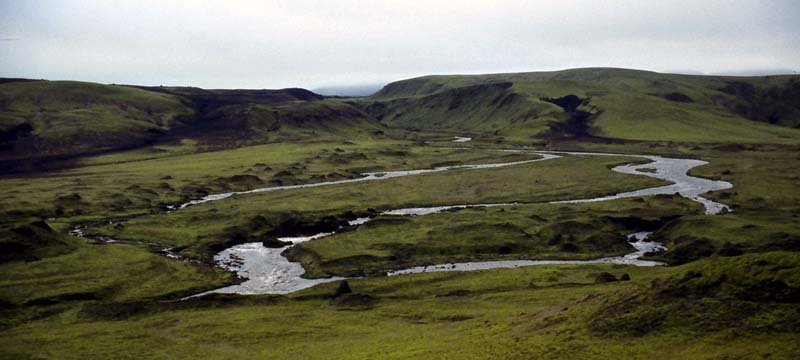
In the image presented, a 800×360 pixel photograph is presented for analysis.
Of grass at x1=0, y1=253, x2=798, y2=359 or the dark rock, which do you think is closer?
grass at x1=0, y1=253, x2=798, y2=359

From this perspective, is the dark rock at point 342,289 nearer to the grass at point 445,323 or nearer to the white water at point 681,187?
the grass at point 445,323

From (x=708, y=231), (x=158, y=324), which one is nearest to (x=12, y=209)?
(x=158, y=324)

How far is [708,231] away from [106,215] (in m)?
120

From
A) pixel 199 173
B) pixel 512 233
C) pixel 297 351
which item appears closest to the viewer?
pixel 297 351

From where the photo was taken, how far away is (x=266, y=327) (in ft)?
223

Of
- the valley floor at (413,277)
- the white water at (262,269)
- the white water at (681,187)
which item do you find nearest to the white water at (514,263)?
the valley floor at (413,277)

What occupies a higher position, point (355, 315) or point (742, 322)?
point (742, 322)

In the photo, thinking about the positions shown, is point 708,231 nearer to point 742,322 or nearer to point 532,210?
point 532,210

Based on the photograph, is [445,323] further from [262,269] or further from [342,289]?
[262,269]

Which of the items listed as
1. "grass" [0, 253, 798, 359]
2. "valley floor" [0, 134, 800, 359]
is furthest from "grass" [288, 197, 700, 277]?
"grass" [0, 253, 798, 359]

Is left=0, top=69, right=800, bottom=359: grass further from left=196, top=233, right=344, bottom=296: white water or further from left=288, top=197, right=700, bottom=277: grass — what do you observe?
left=196, top=233, right=344, bottom=296: white water

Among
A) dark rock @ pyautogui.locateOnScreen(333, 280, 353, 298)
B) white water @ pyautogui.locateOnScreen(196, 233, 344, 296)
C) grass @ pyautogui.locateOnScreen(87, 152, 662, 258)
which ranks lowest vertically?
white water @ pyautogui.locateOnScreen(196, 233, 344, 296)

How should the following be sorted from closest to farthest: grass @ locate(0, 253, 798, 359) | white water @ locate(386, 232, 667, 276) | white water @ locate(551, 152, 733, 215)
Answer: grass @ locate(0, 253, 798, 359) < white water @ locate(386, 232, 667, 276) < white water @ locate(551, 152, 733, 215)

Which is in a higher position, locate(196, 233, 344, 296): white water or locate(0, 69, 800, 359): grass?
locate(0, 69, 800, 359): grass
